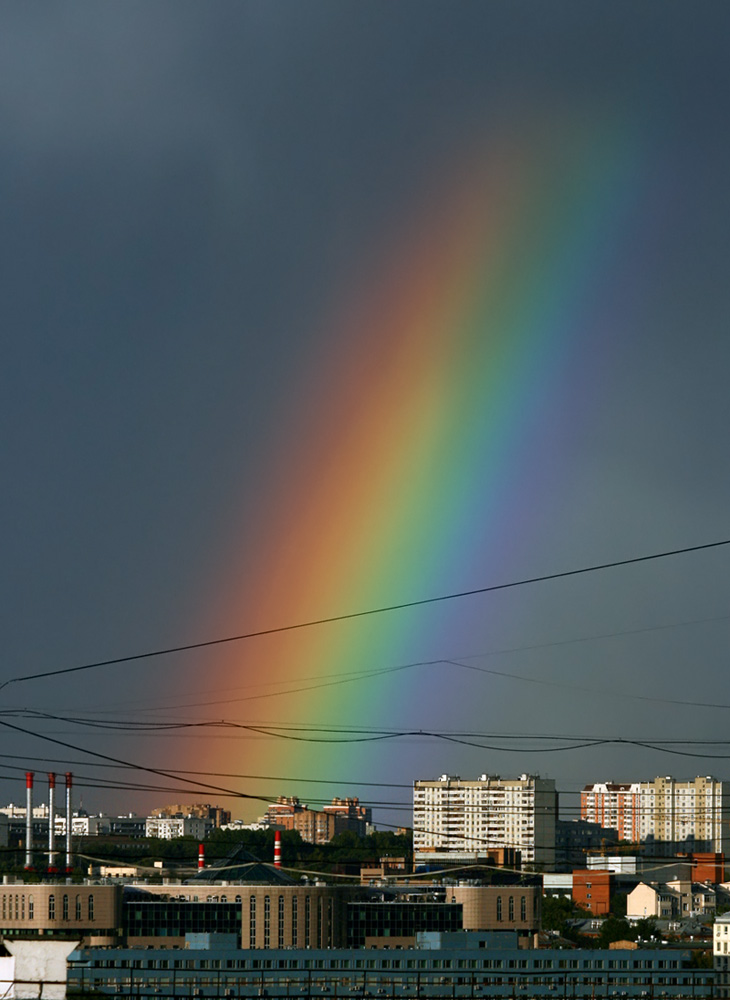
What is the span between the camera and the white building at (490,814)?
13625 centimetres

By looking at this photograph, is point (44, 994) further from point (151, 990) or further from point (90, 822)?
point (90, 822)

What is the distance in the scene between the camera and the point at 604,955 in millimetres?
57156

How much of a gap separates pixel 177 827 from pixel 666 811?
63.2 metres

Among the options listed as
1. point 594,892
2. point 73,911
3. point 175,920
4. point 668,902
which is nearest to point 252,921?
point 175,920

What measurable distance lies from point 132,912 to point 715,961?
26.3 meters

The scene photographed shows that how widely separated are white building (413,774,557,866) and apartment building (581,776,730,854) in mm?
5103

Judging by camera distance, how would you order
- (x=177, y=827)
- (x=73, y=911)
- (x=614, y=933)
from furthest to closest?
1. (x=177, y=827)
2. (x=614, y=933)
3. (x=73, y=911)

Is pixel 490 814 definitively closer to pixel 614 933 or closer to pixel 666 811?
pixel 666 811

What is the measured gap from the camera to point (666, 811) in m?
144

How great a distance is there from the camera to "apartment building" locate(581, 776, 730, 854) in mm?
139500

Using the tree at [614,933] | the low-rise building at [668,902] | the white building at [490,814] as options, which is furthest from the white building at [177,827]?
the tree at [614,933]

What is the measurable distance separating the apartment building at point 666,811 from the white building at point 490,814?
16.7 ft

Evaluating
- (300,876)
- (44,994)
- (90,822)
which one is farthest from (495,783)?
(44,994)

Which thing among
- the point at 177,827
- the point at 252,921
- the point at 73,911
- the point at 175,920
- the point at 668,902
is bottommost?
the point at 177,827
